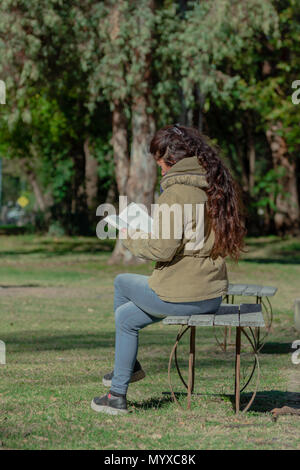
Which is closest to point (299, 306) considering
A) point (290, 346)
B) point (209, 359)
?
Result: point (290, 346)

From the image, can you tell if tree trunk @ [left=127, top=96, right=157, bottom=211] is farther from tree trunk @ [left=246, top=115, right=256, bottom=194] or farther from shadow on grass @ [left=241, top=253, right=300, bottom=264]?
tree trunk @ [left=246, top=115, right=256, bottom=194]

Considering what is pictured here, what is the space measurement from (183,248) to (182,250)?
2 cm

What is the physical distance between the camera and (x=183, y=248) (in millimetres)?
6078

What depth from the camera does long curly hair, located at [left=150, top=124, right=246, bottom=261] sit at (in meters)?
6.16

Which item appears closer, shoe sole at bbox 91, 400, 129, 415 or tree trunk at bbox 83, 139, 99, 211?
shoe sole at bbox 91, 400, 129, 415

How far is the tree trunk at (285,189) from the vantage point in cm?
3720

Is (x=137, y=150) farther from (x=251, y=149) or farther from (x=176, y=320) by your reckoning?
(x=251, y=149)

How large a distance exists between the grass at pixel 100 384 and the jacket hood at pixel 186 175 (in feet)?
5.24

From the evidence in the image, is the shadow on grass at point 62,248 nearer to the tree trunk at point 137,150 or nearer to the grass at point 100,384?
the tree trunk at point 137,150

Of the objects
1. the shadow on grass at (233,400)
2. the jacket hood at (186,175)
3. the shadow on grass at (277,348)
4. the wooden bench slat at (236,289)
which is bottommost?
the shadow on grass at (277,348)

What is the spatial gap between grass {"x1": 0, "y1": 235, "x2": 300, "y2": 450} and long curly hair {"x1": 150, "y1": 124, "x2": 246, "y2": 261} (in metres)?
1.20

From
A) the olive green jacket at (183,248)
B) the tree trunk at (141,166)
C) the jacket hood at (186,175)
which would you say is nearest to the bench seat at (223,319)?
the olive green jacket at (183,248)

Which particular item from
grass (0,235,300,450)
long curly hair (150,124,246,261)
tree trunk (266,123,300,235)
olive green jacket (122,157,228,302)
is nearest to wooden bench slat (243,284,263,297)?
grass (0,235,300,450)

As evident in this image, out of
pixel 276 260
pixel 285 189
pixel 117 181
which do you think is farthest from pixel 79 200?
pixel 117 181
